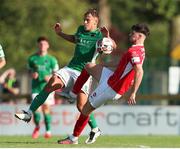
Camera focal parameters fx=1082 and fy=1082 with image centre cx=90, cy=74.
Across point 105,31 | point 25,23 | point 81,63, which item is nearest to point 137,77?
point 105,31

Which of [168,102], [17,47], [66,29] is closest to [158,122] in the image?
[168,102]

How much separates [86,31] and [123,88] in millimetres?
1768

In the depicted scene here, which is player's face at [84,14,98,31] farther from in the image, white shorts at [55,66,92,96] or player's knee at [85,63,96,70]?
player's knee at [85,63,96,70]

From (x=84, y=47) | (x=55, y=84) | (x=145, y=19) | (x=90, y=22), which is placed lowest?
(x=55, y=84)

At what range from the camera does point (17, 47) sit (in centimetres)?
4162

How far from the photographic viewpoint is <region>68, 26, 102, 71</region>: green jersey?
1909 centimetres

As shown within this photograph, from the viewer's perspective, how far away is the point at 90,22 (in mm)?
19016

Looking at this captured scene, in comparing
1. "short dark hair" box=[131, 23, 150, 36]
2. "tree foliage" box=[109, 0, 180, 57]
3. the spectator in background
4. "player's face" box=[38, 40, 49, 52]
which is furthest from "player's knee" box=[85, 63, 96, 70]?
"tree foliage" box=[109, 0, 180, 57]

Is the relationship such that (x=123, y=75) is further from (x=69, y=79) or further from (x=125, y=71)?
(x=69, y=79)

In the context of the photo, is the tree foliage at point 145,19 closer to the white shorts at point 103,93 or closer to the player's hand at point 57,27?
the player's hand at point 57,27

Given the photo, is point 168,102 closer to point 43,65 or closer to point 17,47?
point 43,65

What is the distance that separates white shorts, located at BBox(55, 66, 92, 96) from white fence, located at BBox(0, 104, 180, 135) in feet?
27.1

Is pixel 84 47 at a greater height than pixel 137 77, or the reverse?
pixel 84 47

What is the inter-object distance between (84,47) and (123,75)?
1570mm
